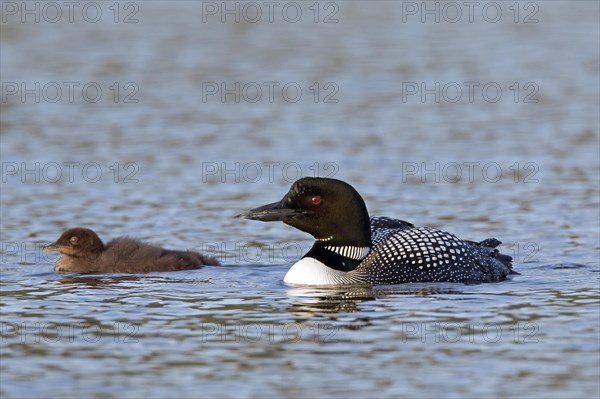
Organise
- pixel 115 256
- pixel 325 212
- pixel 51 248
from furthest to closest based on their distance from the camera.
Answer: pixel 51 248 < pixel 115 256 < pixel 325 212

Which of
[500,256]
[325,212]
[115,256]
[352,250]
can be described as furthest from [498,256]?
[115,256]

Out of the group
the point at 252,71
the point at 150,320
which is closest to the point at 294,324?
the point at 150,320

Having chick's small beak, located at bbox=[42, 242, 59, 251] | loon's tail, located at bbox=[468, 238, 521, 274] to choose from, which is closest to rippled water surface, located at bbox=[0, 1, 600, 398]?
loon's tail, located at bbox=[468, 238, 521, 274]

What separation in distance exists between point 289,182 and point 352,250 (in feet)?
12.8

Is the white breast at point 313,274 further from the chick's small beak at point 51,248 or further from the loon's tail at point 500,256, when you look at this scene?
the chick's small beak at point 51,248

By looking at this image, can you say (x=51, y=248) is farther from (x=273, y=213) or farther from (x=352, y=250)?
(x=352, y=250)

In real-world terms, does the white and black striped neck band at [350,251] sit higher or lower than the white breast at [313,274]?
higher

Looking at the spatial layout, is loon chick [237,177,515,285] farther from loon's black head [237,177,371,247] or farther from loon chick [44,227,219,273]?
loon chick [44,227,219,273]

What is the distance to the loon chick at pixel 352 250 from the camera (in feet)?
30.6

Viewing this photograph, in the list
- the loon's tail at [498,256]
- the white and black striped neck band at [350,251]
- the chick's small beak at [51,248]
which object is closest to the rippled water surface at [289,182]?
the loon's tail at [498,256]

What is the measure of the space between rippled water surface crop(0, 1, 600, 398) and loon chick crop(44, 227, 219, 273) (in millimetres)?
132

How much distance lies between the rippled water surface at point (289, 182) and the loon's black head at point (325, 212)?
0.45 m

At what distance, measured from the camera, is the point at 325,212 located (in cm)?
938

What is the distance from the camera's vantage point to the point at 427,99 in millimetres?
17875
